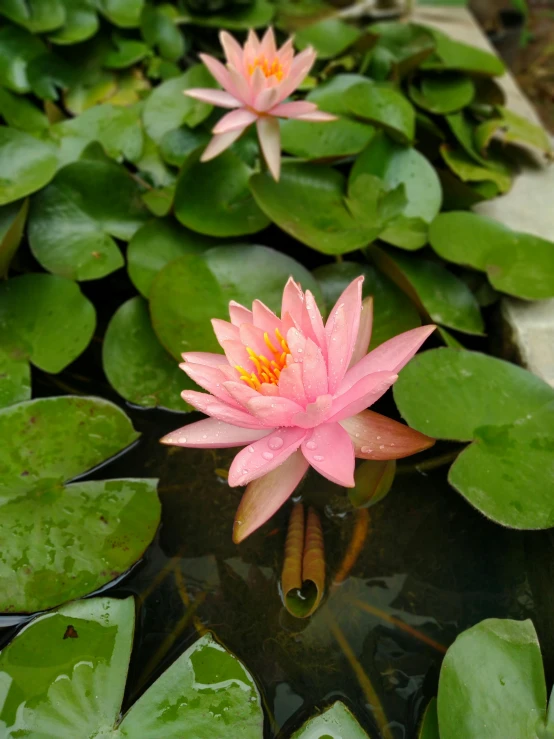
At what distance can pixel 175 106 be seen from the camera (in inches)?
80.0

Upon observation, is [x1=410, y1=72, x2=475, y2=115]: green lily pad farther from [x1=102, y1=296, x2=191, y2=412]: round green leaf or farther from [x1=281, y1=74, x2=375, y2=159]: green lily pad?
[x1=102, y1=296, x2=191, y2=412]: round green leaf

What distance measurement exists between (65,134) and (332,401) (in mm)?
1656

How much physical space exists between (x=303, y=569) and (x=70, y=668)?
475mm

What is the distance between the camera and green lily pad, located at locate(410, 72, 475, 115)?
81.8 inches

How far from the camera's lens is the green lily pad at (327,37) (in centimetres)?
234

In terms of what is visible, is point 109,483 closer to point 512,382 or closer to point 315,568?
point 315,568

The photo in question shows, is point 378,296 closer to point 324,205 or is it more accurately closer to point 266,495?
point 324,205

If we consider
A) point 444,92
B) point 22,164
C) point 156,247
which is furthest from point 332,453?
point 444,92

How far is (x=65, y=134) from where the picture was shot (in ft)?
6.55

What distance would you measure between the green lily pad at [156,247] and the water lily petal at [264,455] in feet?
2.47

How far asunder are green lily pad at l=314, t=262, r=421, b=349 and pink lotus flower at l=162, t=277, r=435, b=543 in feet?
1.47

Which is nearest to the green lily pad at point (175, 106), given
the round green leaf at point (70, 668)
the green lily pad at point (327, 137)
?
the green lily pad at point (327, 137)

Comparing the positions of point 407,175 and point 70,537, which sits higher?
point 407,175

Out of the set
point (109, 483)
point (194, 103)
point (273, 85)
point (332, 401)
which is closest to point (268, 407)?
point (332, 401)
